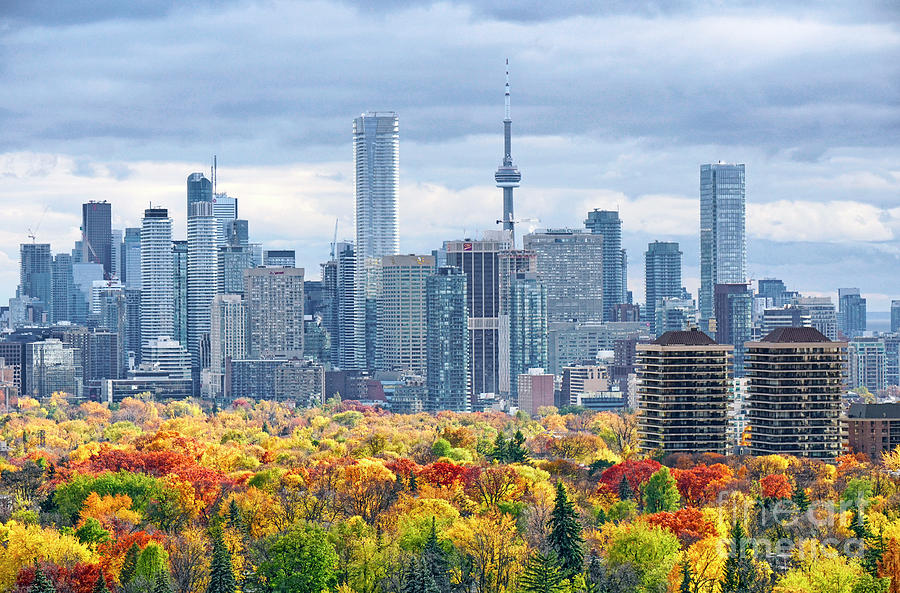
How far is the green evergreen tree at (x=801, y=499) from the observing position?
141 meters

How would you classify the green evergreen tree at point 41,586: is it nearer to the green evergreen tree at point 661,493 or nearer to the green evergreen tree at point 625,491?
the green evergreen tree at point 661,493

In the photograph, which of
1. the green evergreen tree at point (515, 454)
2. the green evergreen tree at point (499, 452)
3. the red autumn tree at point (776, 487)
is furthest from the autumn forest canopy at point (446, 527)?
the green evergreen tree at point (499, 452)

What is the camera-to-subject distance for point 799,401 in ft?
646

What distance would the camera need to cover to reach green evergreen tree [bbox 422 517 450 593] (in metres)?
111

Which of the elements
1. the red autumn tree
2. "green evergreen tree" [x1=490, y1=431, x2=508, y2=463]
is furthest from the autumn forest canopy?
"green evergreen tree" [x1=490, y1=431, x2=508, y2=463]

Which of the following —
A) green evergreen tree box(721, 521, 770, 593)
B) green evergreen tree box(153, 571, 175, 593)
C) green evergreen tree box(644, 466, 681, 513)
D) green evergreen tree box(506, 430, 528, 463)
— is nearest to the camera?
green evergreen tree box(721, 521, 770, 593)

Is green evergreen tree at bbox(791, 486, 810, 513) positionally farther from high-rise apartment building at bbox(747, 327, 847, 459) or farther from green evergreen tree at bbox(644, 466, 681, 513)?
high-rise apartment building at bbox(747, 327, 847, 459)

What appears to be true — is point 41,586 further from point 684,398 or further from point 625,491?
point 684,398

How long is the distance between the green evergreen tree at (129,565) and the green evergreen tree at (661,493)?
46065mm

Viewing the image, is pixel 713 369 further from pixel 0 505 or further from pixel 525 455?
pixel 0 505

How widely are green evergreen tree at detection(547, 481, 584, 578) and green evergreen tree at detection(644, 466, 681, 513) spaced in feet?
105

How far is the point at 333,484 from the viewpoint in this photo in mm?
152125

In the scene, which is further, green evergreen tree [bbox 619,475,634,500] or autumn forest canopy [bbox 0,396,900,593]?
green evergreen tree [bbox 619,475,634,500]

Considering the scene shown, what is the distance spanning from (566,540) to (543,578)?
7.17 metres
